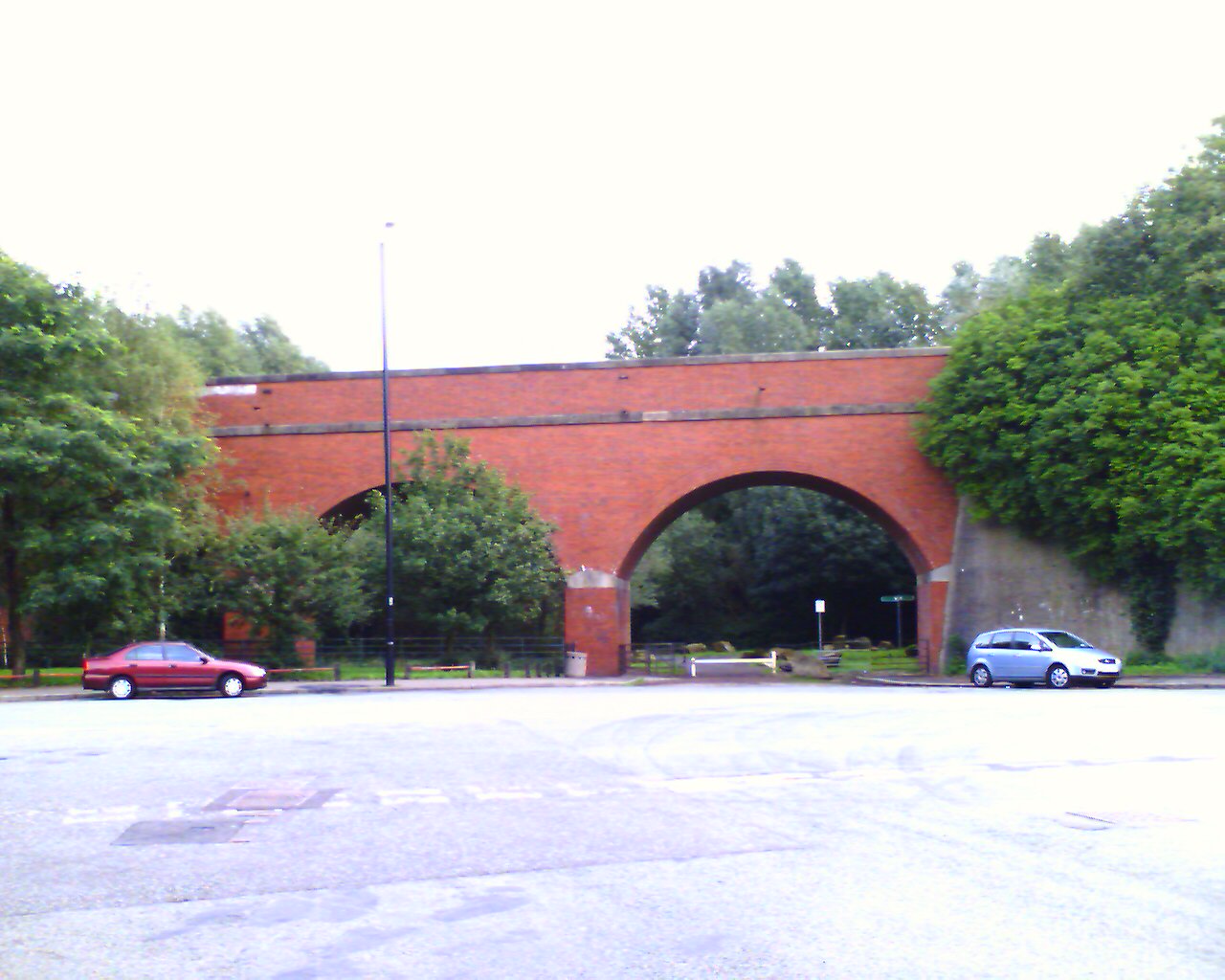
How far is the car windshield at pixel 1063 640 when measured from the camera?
30750 mm

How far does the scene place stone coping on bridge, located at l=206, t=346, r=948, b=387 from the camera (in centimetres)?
3853

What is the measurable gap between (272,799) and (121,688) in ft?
64.2

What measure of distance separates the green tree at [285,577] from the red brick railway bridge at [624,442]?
4.46 m

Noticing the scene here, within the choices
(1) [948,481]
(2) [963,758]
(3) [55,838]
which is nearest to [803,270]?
(1) [948,481]

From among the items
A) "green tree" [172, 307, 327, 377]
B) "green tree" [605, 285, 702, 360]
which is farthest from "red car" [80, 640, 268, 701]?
"green tree" [605, 285, 702, 360]

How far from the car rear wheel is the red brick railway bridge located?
11.6m

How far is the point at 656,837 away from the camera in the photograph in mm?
8961

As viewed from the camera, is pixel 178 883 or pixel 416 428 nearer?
pixel 178 883

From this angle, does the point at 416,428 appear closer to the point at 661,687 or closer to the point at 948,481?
the point at 661,687

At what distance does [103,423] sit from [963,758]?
82.4 ft

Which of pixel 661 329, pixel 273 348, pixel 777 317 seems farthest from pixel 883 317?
pixel 273 348

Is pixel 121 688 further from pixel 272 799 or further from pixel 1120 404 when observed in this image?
pixel 1120 404

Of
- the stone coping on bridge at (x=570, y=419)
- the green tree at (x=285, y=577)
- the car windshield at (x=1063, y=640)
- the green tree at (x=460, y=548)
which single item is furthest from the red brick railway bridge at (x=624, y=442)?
the car windshield at (x=1063, y=640)

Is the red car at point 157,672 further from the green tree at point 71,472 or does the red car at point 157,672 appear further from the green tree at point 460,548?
the green tree at point 460,548
